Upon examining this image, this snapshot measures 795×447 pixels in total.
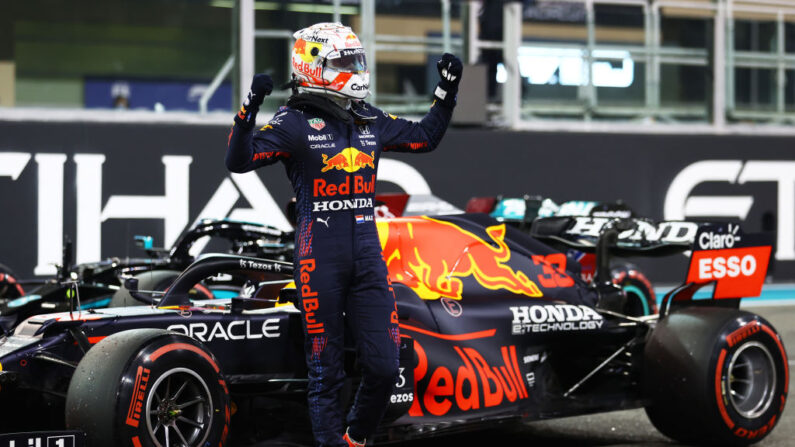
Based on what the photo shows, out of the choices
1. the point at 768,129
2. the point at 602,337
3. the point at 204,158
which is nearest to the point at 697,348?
the point at 602,337

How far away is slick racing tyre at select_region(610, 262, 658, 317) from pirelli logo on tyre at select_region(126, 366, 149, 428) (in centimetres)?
559

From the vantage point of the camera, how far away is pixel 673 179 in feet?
51.5

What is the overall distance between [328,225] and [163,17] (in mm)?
12586

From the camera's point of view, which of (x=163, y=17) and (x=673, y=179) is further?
(x=163, y=17)

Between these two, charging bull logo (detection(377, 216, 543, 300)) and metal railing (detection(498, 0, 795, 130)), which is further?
metal railing (detection(498, 0, 795, 130))

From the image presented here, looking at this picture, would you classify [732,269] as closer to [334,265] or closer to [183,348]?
[334,265]

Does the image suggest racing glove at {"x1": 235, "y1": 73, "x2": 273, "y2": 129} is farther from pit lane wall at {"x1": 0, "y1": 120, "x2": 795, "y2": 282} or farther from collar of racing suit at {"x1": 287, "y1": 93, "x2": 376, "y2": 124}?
pit lane wall at {"x1": 0, "y1": 120, "x2": 795, "y2": 282}

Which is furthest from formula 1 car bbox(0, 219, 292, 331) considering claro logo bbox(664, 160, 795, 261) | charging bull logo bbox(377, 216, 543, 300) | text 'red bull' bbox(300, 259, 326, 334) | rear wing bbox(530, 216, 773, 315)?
claro logo bbox(664, 160, 795, 261)

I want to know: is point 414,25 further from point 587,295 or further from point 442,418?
point 442,418

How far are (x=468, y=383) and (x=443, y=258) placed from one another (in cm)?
72

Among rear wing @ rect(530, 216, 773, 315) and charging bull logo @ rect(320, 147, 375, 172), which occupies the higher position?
charging bull logo @ rect(320, 147, 375, 172)

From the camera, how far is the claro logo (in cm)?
1570

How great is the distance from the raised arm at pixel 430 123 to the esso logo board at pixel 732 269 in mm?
1991

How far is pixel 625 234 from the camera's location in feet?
23.9
